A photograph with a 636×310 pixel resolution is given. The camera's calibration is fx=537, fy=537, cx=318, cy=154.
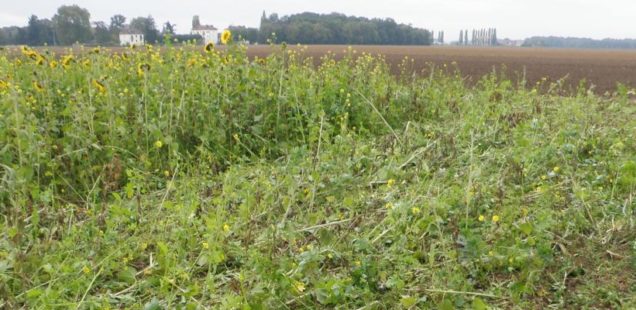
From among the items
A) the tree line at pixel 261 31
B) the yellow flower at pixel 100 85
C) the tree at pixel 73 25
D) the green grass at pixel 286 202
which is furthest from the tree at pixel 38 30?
the yellow flower at pixel 100 85

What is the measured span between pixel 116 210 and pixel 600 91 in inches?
425

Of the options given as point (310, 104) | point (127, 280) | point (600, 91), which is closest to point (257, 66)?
point (310, 104)

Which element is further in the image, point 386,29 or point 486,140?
point 386,29

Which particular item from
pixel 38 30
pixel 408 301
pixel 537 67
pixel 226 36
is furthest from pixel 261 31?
pixel 408 301

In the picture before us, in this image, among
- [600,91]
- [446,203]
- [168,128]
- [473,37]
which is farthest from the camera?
[473,37]

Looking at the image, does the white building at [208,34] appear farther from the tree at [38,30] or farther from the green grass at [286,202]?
the tree at [38,30]

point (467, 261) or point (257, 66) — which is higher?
point (257, 66)

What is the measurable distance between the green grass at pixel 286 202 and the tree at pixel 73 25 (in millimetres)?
13390

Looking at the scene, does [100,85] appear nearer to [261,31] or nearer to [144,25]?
[144,25]

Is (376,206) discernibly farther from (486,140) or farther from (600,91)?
(600,91)

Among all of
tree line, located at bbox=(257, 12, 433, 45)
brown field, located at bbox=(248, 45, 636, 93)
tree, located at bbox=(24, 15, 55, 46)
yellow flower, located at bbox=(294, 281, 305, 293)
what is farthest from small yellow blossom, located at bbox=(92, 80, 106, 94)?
tree line, located at bbox=(257, 12, 433, 45)

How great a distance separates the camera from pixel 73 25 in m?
18.5

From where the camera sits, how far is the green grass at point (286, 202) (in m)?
2.26

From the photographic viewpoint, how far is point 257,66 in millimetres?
5164
